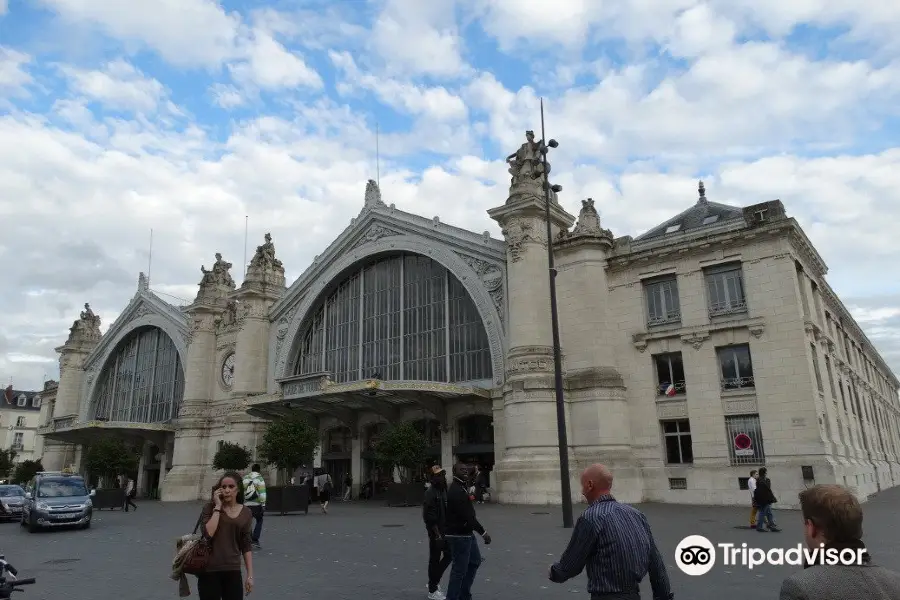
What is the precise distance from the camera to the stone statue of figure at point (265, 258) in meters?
43.7

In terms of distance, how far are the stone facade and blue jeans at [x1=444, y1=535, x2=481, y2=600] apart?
42.3ft

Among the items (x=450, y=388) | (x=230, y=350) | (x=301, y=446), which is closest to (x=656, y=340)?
(x=450, y=388)

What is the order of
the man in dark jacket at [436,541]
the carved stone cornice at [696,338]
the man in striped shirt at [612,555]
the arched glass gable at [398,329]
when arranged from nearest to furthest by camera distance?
the man in striped shirt at [612,555], the man in dark jacket at [436,541], the carved stone cornice at [696,338], the arched glass gable at [398,329]

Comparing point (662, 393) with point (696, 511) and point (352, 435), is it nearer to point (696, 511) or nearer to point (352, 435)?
point (696, 511)

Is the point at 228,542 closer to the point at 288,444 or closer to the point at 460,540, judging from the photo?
the point at 460,540

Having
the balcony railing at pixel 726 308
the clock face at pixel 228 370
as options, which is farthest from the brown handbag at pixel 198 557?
the clock face at pixel 228 370

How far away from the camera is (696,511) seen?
73.7 feet

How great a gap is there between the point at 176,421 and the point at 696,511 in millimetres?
36568

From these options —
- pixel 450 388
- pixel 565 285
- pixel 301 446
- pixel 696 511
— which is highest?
pixel 565 285

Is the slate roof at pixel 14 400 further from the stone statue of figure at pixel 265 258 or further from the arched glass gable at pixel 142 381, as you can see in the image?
the stone statue of figure at pixel 265 258

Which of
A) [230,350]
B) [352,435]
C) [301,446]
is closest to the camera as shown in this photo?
[301,446]

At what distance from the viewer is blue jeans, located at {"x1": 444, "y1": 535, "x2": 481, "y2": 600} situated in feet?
27.4

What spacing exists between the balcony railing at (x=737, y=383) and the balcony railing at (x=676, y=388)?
1.61m

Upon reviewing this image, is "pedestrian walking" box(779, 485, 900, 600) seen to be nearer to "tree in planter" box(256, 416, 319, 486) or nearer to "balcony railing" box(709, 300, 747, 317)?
"balcony railing" box(709, 300, 747, 317)
